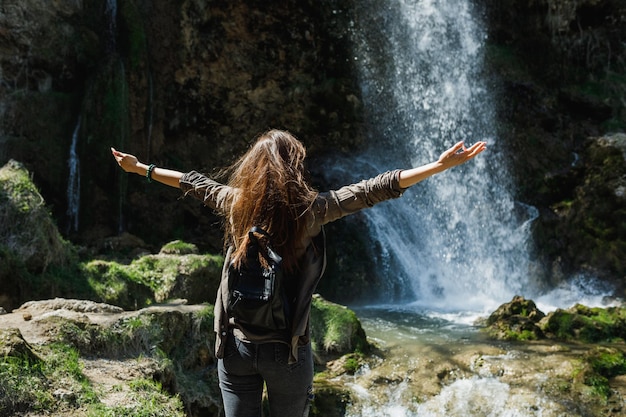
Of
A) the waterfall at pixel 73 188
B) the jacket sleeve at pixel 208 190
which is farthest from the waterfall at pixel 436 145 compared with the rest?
the jacket sleeve at pixel 208 190

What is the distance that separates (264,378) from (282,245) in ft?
1.62

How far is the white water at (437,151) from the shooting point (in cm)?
1255

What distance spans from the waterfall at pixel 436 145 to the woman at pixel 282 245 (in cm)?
1027

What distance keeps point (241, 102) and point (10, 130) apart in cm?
462

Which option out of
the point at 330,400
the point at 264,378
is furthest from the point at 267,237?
the point at 330,400

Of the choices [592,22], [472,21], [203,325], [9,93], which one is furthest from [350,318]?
[592,22]

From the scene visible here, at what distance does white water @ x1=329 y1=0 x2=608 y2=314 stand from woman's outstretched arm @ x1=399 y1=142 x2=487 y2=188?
398 inches

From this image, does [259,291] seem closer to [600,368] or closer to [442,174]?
[600,368]

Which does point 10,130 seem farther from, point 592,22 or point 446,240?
point 592,22

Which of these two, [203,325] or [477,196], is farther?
[477,196]

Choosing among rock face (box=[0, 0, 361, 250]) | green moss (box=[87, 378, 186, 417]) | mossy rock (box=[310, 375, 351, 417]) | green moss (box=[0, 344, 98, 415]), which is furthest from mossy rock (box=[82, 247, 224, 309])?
rock face (box=[0, 0, 361, 250])

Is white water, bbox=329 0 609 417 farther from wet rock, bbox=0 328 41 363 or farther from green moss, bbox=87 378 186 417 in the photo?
wet rock, bbox=0 328 41 363

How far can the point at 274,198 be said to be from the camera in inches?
87.5

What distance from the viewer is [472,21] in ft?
48.6
